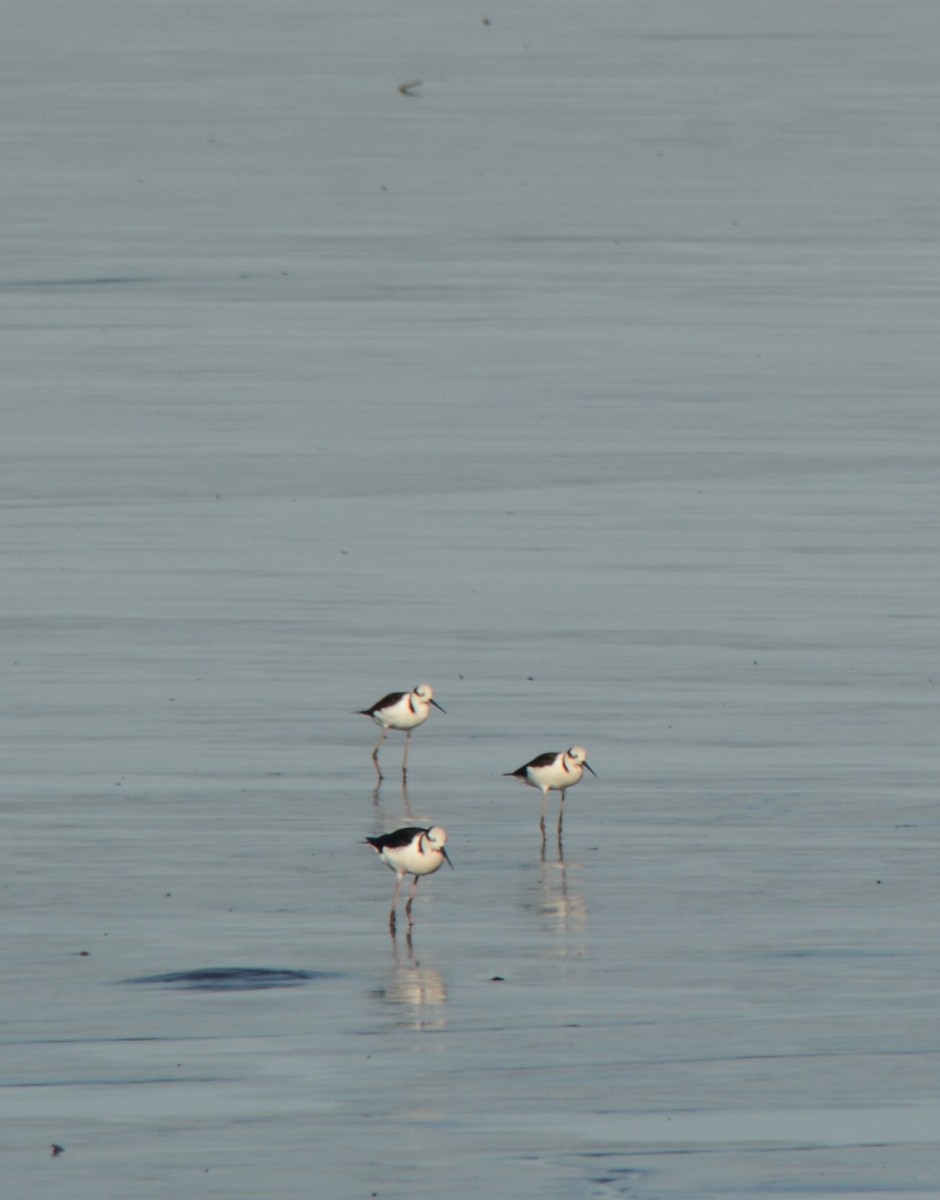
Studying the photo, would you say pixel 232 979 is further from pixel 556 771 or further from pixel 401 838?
pixel 556 771

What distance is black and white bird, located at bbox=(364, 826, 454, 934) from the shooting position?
10977mm

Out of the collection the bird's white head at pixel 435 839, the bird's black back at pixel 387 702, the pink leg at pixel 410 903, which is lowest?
the pink leg at pixel 410 903

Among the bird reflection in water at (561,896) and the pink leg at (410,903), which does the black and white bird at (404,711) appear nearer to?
the bird reflection in water at (561,896)

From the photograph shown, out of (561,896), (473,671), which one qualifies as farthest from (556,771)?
(473,671)

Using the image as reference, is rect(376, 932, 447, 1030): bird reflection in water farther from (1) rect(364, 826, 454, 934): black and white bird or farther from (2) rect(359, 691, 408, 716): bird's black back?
(2) rect(359, 691, 408, 716): bird's black back

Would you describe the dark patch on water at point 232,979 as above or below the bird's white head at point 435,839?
below

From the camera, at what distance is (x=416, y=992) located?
1013cm

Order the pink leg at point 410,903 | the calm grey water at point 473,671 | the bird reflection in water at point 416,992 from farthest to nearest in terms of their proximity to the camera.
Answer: the pink leg at point 410,903 < the bird reflection in water at point 416,992 < the calm grey water at point 473,671

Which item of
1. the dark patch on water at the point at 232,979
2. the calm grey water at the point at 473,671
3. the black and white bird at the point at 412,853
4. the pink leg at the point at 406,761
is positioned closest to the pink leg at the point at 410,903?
the black and white bird at the point at 412,853

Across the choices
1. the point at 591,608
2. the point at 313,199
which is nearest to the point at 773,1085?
the point at 591,608

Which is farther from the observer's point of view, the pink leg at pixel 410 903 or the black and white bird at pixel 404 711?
the black and white bird at pixel 404 711

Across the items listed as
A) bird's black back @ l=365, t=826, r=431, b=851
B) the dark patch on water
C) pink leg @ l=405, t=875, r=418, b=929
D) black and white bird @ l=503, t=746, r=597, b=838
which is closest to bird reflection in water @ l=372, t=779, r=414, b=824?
black and white bird @ l=503, t=746, r=597, b=838

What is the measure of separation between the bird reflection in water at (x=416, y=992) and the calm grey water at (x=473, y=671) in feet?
0.08

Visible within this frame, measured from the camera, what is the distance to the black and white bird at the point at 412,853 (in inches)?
432
